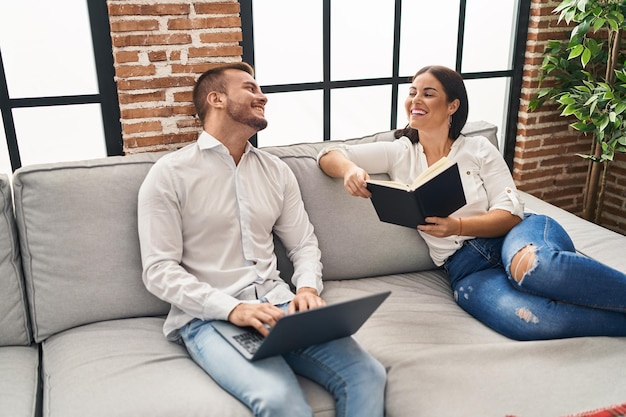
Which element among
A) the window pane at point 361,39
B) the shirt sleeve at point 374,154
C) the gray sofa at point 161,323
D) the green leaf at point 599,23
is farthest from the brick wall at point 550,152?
the shirt sleeve at point 374,154

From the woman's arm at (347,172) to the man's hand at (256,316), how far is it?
1.79ft

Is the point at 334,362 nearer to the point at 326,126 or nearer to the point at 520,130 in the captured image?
the point at 326,126

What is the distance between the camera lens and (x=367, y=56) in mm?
2865

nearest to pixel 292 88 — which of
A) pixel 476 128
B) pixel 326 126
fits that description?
pixel 326 126

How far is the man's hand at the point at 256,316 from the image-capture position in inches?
60.6

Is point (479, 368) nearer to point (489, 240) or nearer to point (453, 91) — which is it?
point (489, 240)

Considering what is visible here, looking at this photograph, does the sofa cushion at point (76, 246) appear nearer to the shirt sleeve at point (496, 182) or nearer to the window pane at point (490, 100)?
the shirt sleeve at point (496, 182)

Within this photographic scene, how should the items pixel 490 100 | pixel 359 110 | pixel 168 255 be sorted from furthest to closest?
pixel 490 100 < pixel 359 110 < pixel 168 255

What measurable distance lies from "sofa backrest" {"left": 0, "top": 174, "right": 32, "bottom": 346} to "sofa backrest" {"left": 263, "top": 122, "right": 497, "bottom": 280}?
0.88 m

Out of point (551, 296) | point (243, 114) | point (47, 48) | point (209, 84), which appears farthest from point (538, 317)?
point (47, 48)

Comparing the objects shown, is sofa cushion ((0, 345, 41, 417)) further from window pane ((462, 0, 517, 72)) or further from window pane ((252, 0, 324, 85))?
window pane ((462, 0, 517, 72))

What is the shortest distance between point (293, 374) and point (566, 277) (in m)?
0.85

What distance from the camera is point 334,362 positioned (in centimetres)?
153

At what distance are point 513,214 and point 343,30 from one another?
1.26 meters
